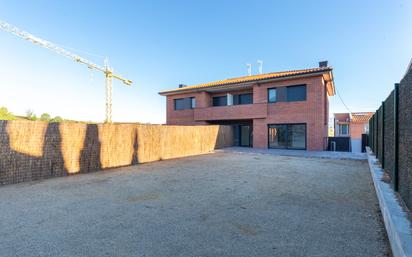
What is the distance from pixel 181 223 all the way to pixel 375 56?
59.4 feet

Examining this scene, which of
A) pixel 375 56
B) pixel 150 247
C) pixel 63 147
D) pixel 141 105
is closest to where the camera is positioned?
pixel 150 247

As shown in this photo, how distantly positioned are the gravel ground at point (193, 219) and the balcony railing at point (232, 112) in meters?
11.4

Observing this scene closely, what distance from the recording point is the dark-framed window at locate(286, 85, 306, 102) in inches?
633

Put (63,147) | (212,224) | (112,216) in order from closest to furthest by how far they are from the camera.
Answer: (212,224)
(112,216)
(63,147)

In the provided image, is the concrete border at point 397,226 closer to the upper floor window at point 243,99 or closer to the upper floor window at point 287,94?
the upper floor window at point 287,94

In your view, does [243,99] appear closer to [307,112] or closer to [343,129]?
[307,112]

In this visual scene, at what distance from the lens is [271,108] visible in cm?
1725

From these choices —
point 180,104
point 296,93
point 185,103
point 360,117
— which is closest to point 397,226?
point 296,93

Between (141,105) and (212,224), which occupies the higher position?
(141,105)

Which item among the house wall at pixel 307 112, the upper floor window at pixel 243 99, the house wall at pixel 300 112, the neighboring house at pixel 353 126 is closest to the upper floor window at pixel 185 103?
the house wall at pixel 300 112

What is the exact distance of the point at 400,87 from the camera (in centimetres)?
393

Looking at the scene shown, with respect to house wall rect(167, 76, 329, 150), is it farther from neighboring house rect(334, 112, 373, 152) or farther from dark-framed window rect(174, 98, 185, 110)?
neighboring house rect(334, 112, 373, 152)

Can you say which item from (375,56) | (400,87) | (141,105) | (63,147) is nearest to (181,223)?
(400,87)

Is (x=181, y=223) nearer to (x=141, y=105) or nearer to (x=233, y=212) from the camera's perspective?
(x=233, y=212)
